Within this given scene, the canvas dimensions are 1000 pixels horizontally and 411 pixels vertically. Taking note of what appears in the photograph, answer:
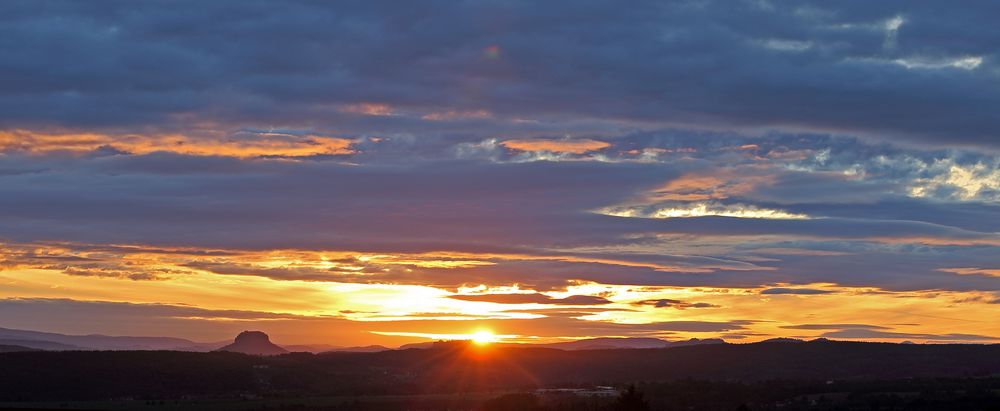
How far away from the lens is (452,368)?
496 feet

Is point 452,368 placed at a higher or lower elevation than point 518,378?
higher

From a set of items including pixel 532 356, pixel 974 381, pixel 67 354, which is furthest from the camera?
pixel 532 356

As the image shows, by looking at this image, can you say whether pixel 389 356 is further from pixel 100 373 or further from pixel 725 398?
pixel 725 398

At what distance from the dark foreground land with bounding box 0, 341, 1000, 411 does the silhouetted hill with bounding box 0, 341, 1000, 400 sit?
256mm

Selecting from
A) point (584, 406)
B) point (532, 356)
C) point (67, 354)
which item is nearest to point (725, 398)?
point (584, 406)

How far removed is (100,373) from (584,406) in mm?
57357

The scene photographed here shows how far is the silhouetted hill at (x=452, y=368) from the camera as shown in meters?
109

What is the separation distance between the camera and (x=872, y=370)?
463ft

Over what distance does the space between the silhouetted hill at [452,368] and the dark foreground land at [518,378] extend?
256mm

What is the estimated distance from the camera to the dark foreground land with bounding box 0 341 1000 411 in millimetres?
82625

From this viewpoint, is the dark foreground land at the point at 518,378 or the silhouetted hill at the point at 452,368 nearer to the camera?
the dark foreground land at the point at 518,378

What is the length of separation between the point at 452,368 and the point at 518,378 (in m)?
9.41

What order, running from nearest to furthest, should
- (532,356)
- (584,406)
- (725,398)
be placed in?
(584,406) → (725,398) → (532,356)

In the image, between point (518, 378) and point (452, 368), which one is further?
point (452, 368)
